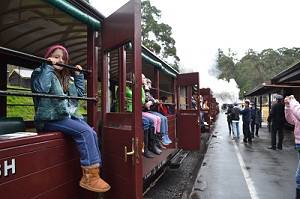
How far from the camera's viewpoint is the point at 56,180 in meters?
3.14

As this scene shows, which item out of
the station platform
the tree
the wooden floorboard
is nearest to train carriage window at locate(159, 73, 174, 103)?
the station platform

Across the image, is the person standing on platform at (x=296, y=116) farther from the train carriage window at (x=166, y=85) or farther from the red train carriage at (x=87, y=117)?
the train carriage window at (x=166, y=85)

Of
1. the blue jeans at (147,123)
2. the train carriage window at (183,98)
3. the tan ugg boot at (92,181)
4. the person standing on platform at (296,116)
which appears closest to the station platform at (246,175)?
the person standing on platform at (296,116)

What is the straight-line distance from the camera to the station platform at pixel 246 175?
6.82 metres

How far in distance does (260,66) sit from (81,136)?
103 meters

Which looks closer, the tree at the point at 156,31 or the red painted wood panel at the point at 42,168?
the red painted wood panel at the point at 42,168

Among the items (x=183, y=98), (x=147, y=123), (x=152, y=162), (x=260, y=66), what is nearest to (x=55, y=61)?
(x=147, y=123)

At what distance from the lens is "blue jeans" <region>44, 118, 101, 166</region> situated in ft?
10.8

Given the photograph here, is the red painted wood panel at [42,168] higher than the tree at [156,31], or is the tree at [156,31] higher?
the tree at [156,31]

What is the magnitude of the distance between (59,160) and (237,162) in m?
8.19

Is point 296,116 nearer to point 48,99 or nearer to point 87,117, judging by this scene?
point 87,117

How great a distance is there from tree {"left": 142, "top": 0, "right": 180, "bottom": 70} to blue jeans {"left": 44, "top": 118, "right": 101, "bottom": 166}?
41.4 metres

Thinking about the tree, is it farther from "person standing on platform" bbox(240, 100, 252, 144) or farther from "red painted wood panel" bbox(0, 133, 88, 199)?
"red painted wood panel" bbox(0, 133, 88, 199)

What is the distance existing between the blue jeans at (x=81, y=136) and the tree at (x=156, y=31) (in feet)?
136
